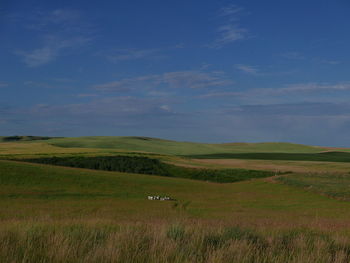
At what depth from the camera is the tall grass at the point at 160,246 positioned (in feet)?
24.0

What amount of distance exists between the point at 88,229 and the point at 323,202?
1410 inches

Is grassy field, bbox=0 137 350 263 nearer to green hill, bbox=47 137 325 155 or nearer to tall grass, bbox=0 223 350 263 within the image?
tall grass, bbox=0 223 350 263

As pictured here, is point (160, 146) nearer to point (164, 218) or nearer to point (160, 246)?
point (164, 218)

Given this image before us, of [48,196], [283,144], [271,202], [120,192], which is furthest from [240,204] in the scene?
[283,144]

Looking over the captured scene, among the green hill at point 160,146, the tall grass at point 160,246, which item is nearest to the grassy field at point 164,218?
the tall grass at point 160,246

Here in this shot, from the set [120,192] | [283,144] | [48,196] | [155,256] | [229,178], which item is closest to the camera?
[155,256]

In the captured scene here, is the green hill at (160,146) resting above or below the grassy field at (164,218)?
above

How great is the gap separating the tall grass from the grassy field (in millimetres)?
24

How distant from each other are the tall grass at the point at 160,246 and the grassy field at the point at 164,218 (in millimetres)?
24

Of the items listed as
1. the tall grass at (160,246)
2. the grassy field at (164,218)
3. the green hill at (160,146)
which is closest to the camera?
Result: the tall grass at (160,246)

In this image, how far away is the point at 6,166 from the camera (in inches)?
2307

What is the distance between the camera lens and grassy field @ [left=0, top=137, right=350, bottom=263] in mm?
7719

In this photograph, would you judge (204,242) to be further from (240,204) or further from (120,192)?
(120,192)

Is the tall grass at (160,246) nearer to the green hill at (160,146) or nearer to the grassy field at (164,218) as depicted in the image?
the grassy field at (164,218)
